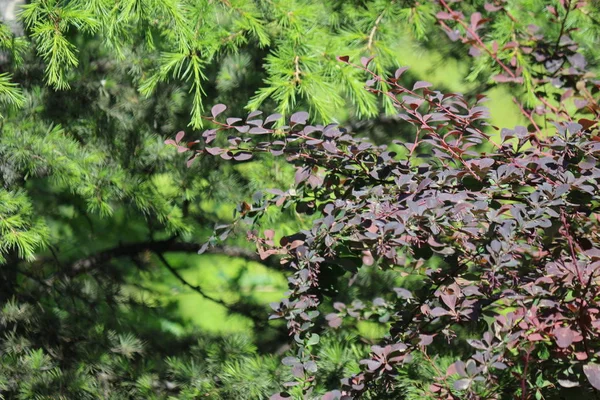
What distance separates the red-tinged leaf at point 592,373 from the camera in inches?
43.5

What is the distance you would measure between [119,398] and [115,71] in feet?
3.30

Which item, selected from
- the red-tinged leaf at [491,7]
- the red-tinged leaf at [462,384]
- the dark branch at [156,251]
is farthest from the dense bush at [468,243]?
the dark branch at [156,251]

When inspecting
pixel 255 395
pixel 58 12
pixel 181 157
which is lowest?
pixel 255 395

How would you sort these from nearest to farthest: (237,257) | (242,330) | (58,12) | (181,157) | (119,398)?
(58,12) → (119,398) → (181,157) → (242,330) → (237,257)

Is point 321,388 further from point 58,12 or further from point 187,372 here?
point 58,12

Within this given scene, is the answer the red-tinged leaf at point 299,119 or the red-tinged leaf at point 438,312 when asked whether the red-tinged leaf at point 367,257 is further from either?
the red-tinged leaf at point 299,119

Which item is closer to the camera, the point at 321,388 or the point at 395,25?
the point at 321,388

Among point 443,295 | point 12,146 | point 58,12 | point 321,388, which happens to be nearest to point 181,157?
point 12,146

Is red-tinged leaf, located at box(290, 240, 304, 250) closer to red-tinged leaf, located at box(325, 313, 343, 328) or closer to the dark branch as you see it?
red-tinged leaf, located at box(325, 313, 343, 328)

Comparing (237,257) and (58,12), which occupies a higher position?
(58,12)

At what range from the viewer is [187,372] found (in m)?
1.85

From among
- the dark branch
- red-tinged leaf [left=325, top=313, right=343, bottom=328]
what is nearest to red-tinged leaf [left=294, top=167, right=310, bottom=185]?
red-tinged leaf [left=325, top=313, right=343, bottom=328]

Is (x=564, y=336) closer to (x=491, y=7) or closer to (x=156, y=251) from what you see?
(x=491, y=7)

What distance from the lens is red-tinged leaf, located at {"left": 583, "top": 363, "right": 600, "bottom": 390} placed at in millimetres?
1104
